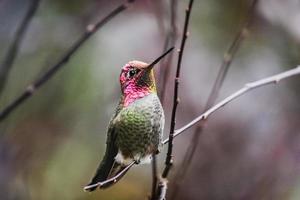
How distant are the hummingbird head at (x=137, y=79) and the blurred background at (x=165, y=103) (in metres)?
2.31

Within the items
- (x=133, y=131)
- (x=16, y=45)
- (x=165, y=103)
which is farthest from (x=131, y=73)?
(x=165, y=103)

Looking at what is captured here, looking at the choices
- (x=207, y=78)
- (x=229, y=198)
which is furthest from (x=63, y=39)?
(x=229, y=198)

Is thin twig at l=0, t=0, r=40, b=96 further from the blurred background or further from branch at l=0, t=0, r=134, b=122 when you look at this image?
the blurred background

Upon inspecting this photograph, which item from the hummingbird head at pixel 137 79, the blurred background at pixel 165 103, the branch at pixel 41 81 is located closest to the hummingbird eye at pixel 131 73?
the hummingbird head at pixel 137 79

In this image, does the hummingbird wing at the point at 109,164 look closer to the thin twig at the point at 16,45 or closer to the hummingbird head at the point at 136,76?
the hummingbird head at the point at 136,76

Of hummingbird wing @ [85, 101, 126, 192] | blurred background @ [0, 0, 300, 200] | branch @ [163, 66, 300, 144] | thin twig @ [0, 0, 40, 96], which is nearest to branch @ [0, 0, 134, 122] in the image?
thin twig @ [0, 0, 40, 96]

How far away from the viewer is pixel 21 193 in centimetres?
422

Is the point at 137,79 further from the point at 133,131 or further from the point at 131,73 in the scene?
the point at 133,131

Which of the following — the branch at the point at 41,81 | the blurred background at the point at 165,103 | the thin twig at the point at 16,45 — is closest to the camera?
the branch at the point at 41,81

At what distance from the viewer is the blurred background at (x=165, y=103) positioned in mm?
4488

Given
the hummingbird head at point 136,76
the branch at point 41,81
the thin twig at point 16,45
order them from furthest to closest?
the thin twig at point 16,45, the hummingbird head at point 136,76, the branch at point 41,81

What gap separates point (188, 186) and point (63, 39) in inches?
72.0

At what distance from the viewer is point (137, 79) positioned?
1681 millimetres

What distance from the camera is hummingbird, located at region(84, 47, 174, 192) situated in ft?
5.79
